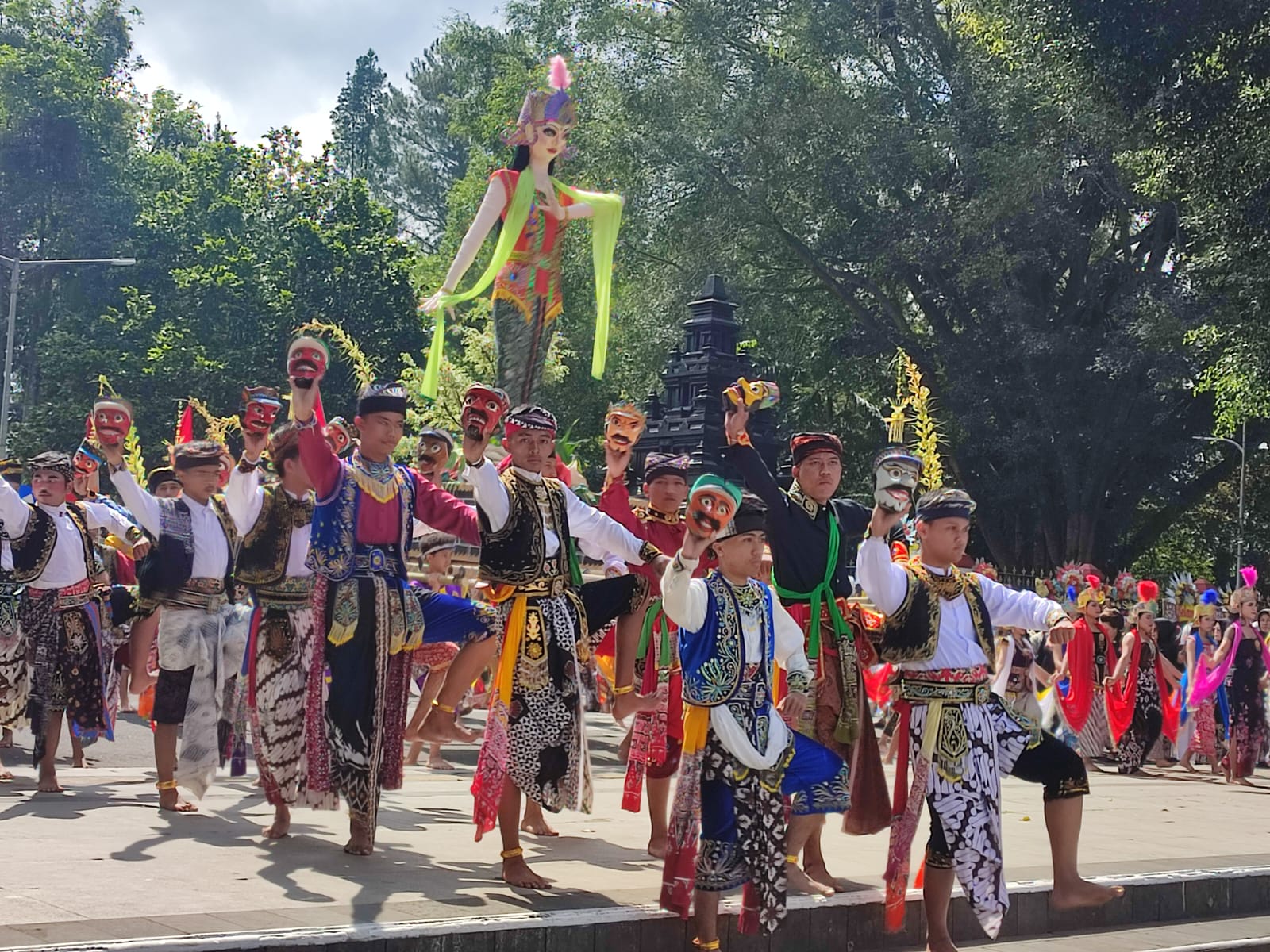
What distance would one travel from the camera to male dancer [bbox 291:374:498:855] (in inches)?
265

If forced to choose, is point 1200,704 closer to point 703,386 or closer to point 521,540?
point 703,386

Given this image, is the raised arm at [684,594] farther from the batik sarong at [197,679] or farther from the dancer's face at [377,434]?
the batik sarong at [197,679]

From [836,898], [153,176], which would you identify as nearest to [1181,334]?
[836,898]

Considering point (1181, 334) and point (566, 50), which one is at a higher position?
point (566, 50)

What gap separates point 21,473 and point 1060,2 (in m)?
15.5

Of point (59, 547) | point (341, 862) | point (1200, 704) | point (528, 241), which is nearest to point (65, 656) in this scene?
point (59, 547)

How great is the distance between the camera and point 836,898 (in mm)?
6656

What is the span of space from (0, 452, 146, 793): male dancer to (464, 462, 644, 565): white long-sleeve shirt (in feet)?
11.5

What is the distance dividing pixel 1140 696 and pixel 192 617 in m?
11.5

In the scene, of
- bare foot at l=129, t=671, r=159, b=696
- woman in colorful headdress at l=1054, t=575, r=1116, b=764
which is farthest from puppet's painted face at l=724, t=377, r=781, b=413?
woman in colorful headdress at l=1054, t=575, r=1116, b=764

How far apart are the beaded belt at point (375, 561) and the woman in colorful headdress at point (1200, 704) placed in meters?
12.1

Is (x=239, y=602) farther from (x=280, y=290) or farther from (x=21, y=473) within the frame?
(x=280, y=290)

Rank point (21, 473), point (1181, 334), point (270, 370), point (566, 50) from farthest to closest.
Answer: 1. point (270, 370)
2. point (566, 50)
3. point (1181, 334)
4. point (21, 473)

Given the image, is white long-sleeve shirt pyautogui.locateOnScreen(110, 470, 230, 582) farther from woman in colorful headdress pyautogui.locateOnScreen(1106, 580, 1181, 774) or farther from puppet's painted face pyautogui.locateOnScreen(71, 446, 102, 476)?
woman in colorful headdress pyautogui.locateOnScreen(1106, 580, 1181, 774)
